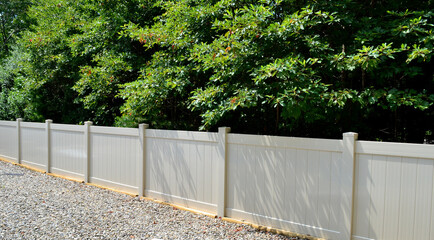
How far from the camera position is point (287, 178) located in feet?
15.1

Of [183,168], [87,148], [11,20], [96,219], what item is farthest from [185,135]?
[11,20]

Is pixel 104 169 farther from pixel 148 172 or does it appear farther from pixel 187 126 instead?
pixel 187 126

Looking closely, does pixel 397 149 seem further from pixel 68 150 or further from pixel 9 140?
pixel 9 140

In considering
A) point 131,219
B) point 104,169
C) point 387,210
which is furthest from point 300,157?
point 104,169

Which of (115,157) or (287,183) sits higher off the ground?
(287,183)

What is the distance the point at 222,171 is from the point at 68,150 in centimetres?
511

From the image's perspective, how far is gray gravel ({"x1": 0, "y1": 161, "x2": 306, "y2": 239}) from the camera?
4.68m

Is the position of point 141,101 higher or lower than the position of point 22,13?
lower

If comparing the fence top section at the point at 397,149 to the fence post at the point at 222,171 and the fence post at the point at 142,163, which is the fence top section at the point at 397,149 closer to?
the fence post at the point at 222,171

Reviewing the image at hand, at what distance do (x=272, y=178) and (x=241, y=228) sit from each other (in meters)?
0.84

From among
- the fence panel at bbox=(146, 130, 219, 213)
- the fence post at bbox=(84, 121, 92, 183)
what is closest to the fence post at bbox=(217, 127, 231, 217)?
the fence panel at bbox=(146, 130, 219, 213)

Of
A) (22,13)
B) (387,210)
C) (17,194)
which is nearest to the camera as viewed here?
(387,210)

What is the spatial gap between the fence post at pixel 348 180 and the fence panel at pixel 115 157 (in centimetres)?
390

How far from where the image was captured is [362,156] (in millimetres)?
4012
